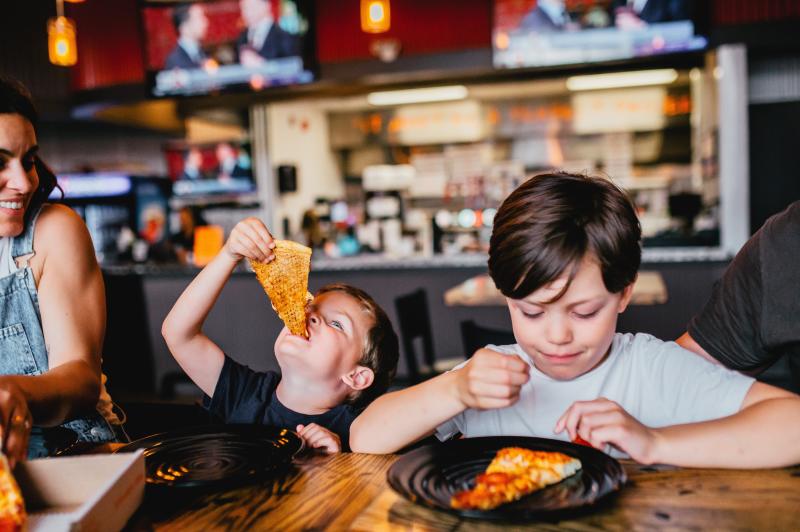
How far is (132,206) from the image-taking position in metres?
8.32

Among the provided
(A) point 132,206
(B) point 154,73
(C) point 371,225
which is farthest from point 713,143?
(A) point 132,206

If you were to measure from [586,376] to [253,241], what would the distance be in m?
0.74

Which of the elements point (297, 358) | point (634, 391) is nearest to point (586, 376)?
point (634, 391)

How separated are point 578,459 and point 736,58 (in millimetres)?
4770

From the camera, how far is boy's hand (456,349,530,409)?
1123mm

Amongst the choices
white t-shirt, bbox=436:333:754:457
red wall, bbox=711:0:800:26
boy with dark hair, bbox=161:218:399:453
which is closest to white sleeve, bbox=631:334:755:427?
white t-shirt, bbox=436:333:754:457

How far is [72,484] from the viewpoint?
1.02 meters

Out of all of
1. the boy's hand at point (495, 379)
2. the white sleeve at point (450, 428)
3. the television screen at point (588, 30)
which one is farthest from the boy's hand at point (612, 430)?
the television screen at point (588, 30)

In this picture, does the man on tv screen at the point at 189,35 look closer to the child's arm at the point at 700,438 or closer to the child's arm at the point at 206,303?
the child's arm at the point at 206,303

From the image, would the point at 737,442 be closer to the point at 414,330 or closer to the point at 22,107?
the point at 22,107

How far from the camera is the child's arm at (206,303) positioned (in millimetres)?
1544

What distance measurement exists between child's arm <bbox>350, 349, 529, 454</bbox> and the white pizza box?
0.43 metres

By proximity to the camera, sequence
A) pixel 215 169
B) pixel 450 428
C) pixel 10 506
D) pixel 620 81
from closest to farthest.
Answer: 1. pixel 10 506
2. pixel 450 428
3. pixel 215 169
4. pixel 620 81

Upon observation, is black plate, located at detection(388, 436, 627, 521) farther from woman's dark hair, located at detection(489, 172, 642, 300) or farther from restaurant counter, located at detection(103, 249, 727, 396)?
restaurant counter, located at detection(103, 249, 727, 396)
